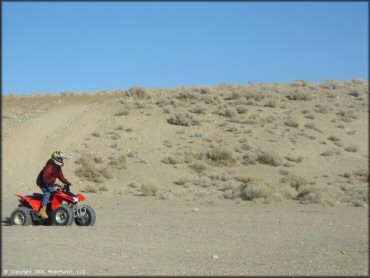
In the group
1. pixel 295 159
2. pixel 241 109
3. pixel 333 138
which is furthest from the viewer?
pixel 241 109

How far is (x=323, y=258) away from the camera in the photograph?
38.4 ft

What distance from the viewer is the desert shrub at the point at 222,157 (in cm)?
3475

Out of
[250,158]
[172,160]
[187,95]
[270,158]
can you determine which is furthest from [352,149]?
[187,95]

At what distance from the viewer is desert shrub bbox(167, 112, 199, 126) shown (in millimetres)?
41938

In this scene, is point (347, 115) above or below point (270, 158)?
above

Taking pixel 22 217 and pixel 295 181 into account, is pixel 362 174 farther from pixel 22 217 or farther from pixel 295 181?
pixel 22 217

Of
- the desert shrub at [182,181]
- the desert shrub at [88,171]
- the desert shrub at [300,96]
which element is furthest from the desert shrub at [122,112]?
the desert shrub at [300,96]

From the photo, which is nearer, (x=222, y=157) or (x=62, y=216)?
(x=62, y=216)

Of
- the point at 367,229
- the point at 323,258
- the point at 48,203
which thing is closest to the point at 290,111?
the point at 367,229

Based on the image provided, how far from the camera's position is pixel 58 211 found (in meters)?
16.0

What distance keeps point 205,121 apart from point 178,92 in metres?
9.68

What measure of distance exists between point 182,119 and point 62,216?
2637 centimetres

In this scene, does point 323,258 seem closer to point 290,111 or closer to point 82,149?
point 82,149

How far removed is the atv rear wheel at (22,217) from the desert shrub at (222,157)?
19318 mm
